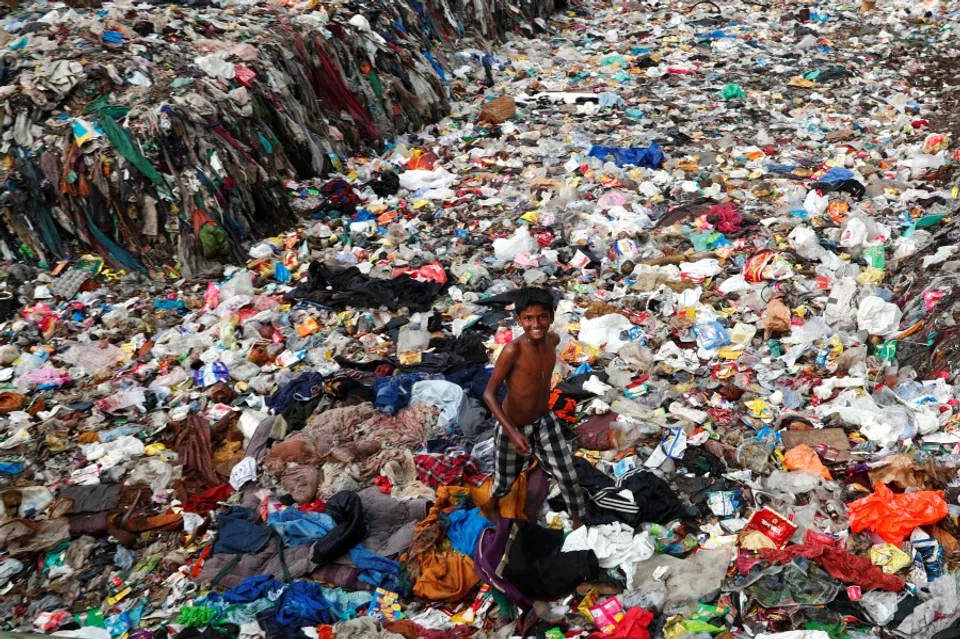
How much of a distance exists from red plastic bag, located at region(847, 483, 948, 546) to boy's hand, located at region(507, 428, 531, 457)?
148 cm

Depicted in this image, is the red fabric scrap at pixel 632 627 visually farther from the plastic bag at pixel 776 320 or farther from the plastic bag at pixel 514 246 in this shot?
the plastic bag at pixel 514 246

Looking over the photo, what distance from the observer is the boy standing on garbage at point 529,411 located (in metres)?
2.85

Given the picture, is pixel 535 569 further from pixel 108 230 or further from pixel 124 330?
pixel 108 230

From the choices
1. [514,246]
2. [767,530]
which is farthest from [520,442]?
[514,246]

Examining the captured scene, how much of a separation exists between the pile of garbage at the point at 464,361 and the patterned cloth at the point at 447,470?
0.02m

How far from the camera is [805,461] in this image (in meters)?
3.37

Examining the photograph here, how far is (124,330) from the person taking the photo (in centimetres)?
512

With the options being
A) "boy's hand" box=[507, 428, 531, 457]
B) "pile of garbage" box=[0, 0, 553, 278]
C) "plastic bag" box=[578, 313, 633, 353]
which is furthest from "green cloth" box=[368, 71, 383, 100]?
"boy's hand" box=[507, 428, 531, 457]

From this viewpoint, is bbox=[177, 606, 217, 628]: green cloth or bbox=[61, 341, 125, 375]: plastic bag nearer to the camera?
bbox=[177, 606, 217, 628]: green cloth

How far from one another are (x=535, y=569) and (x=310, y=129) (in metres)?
5.77

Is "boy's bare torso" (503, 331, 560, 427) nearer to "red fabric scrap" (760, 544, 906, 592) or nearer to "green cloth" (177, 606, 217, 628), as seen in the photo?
"red fabric scrap" (760, 544, 906, 592)

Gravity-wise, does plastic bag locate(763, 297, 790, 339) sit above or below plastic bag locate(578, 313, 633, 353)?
below

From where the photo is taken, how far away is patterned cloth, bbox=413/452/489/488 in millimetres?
3492

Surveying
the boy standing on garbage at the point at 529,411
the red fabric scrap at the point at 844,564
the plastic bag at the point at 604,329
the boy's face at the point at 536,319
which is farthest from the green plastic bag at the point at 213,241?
the red fabric scrap at the point at 844,564
